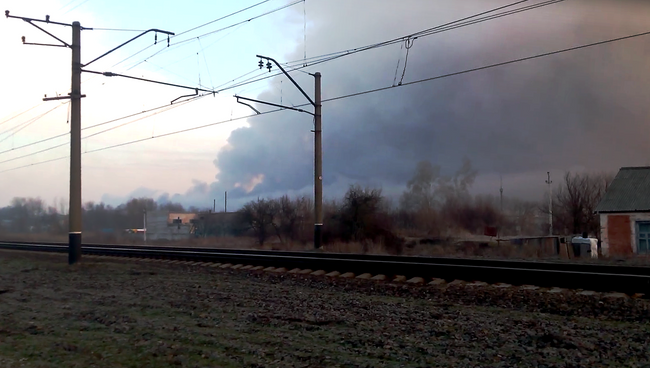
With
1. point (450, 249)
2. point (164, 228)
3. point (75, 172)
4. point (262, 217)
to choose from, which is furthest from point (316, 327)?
point (164, 228)

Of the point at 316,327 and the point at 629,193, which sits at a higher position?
the point at 629,193

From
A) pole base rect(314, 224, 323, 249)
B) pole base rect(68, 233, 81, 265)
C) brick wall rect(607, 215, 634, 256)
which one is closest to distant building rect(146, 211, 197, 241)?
pole base rect(314, 224, 323, 249)

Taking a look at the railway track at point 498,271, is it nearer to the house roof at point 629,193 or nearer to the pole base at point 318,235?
the pole base at point 318,235

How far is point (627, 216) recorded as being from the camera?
3844 centimetres

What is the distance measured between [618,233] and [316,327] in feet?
118

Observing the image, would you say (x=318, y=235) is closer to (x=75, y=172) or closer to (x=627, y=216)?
(x=75, y=172)

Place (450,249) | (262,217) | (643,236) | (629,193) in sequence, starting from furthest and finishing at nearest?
(262,217), (629,193), (643,236), (450,249)

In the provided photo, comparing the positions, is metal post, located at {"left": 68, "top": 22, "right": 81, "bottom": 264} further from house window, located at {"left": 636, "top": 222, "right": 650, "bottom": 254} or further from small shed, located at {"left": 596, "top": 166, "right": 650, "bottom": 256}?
house window, located at {"left": 636, "top": 222, "right": 650, "bottom": 254}

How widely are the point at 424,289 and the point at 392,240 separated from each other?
95.4 ft

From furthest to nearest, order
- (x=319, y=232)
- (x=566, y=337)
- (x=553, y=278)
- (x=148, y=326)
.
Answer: (x=319, y=232) < (x=553, y=278) < (x=148, y=326) < (x=566, y=337)

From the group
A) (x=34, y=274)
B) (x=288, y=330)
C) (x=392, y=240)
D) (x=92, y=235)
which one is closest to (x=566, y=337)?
(x=288, y=330)

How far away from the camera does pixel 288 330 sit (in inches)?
351

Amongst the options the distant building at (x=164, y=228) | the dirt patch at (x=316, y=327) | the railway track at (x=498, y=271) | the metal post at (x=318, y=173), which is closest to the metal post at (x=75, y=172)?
the railway track at (x=498, y=271)

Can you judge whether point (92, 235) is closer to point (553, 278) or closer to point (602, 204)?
point (602, 204)
